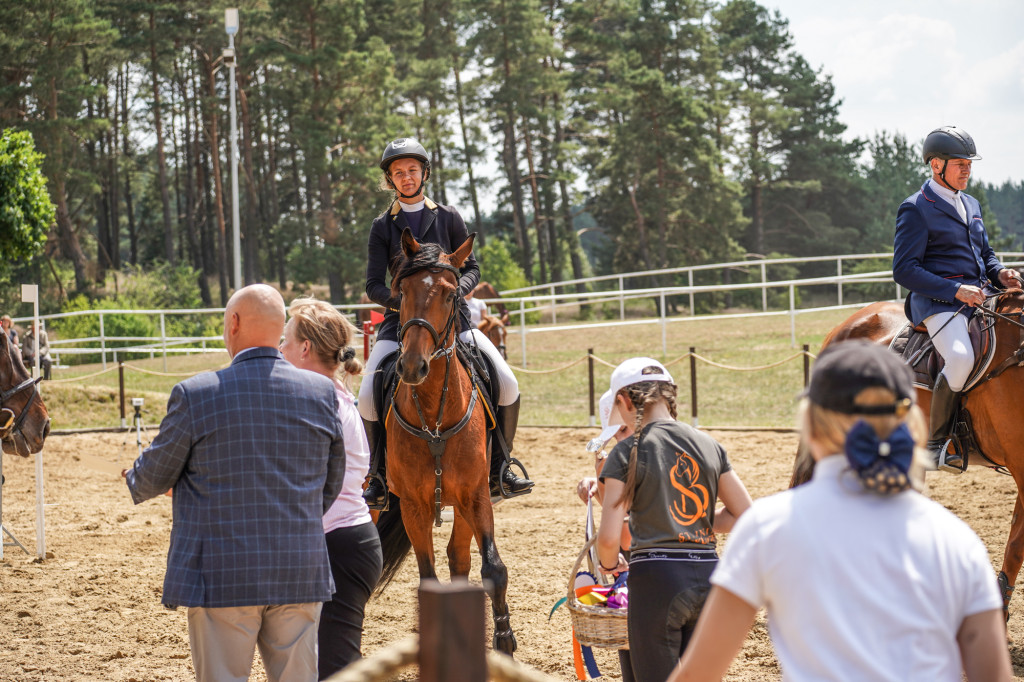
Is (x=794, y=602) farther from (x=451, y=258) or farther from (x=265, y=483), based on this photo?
(x=451, y=258)

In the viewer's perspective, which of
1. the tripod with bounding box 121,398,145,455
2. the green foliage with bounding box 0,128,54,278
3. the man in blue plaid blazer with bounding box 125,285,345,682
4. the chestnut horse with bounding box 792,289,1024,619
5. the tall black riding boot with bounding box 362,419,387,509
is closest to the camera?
the man in blue plaid blazer with bounding box 125,285,345,682

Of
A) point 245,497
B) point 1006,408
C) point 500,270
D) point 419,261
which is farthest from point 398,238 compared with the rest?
point 500,270

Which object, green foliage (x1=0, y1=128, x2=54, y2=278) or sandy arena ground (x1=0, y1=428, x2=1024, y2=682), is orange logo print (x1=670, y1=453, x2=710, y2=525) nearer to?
sandy arena ground (x1=0, y1=428, x2=1024, y2=682)

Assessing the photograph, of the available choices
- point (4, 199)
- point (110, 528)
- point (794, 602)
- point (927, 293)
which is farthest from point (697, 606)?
point (4, 199)

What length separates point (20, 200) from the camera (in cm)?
1565

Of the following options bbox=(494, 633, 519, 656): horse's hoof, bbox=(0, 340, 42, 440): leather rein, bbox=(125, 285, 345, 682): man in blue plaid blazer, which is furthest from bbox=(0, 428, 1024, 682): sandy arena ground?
bbox=(125, 285, 345, 682): man in blue plaid blazer

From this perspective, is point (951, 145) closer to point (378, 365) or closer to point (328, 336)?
point (378, 365)

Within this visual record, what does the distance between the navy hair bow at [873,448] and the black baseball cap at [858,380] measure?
55mm

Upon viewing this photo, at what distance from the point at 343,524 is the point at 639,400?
148cm

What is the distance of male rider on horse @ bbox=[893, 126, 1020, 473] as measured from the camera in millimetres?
6129

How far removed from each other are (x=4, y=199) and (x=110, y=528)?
8.39 meters

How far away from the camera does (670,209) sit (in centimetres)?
3875

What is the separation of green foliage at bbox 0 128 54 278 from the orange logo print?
15.2 metres

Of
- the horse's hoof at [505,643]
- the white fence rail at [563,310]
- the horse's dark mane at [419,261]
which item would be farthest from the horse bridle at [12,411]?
the white fence rail at [563,310]
